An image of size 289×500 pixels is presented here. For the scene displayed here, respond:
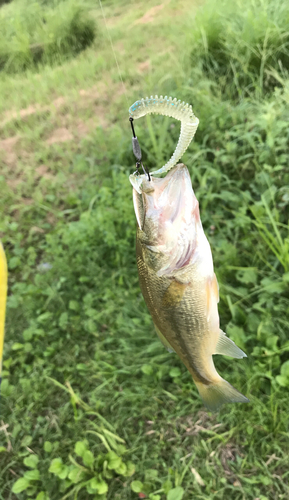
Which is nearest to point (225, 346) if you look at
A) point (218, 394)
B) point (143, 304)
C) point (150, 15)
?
point (218, 394)

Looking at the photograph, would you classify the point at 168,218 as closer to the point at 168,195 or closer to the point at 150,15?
the point at 168,195

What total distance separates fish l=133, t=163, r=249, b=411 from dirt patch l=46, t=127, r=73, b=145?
3837 mm

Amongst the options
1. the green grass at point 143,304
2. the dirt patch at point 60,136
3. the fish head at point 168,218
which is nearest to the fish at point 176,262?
the fish head at point 168,218

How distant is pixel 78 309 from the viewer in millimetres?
2947

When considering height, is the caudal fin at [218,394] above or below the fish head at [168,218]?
below

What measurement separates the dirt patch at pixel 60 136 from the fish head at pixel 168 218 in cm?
383

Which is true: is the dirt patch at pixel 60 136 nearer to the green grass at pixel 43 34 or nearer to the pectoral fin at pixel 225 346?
the green grass at pixel 43 34

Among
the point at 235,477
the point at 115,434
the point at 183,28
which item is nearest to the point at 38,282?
the point at 115,434

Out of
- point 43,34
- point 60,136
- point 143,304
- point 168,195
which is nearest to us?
point 168,195

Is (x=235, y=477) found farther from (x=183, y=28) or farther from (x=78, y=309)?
(x=183, y=28)

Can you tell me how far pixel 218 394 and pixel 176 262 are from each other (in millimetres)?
636

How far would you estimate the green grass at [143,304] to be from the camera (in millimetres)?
2131

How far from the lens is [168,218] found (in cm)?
111

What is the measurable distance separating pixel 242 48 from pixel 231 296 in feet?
8.88
